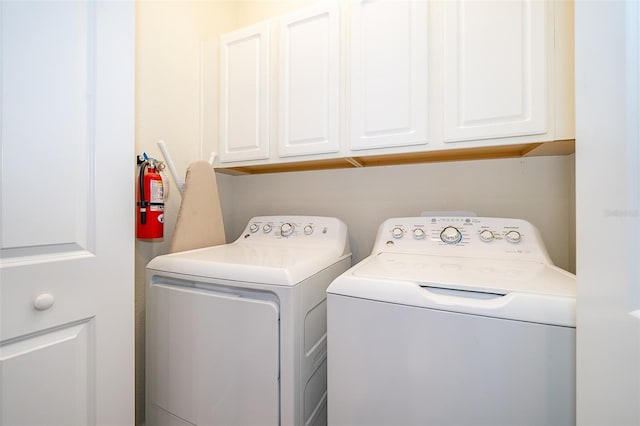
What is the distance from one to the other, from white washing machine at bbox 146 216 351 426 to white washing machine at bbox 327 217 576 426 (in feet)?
0.46

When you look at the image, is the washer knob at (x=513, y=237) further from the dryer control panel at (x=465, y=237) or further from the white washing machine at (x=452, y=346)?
the white washing machine at (x=452, y=346)

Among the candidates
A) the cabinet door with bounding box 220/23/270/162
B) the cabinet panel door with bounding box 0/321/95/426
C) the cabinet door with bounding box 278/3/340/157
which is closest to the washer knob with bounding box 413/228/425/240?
the cabinet door with bounding box 278/3/340/157

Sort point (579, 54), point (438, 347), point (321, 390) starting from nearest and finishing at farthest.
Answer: point (579, 54)
point (438, 347)
point (321, 390)

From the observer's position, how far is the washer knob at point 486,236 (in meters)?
1.15

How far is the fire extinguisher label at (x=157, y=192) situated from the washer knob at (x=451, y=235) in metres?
1.31

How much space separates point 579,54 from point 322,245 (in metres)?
1.12

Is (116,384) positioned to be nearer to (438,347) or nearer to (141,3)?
(438,347)

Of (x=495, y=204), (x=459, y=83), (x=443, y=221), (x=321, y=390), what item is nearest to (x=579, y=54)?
(x=459, y=83)

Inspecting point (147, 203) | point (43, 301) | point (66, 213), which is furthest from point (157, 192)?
point (43, 301)

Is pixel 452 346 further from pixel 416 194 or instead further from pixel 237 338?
pixel 416 194

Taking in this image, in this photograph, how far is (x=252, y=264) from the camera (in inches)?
38.1

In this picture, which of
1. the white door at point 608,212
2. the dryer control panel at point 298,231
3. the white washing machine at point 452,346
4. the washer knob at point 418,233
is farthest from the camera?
the dryer control panel at point 298,231

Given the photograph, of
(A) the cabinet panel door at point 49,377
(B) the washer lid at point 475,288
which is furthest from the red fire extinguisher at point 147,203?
(B) the washer lid at point 475,288

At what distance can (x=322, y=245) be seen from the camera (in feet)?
4.59
